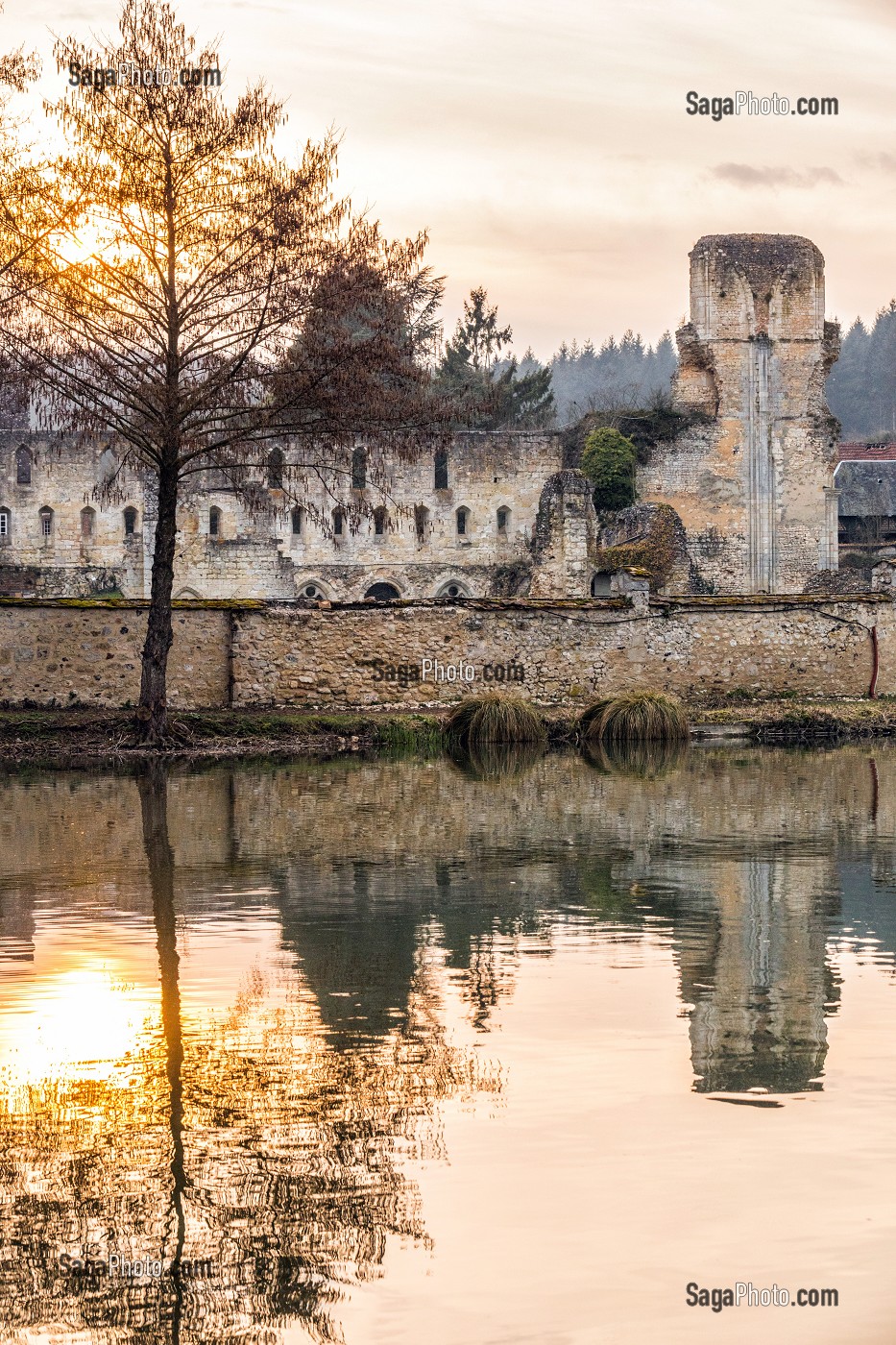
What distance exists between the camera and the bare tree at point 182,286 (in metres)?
22.2

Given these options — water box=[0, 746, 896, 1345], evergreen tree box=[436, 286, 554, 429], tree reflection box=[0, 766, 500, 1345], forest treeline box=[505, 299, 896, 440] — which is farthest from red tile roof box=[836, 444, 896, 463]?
tree reflection box=[0, 766, 500, 1345]

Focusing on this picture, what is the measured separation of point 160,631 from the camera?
75.2 ft

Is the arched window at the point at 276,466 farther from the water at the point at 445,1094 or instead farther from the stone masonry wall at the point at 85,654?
the water at the point at 445,1094

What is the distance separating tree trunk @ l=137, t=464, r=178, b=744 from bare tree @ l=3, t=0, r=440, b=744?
0.02 metres

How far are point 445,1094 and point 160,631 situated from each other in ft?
55.7

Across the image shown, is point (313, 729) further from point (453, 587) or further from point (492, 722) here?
point (453, 587)

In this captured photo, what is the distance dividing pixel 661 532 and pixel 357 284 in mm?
20494

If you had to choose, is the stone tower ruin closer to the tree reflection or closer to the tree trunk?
the tree trunk

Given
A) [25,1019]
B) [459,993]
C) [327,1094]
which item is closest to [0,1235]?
[327,1094]

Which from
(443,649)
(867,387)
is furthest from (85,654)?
(867,387)

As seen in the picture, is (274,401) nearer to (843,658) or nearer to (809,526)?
(843,658)

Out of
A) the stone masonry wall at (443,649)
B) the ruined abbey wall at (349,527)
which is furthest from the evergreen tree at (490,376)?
the stone masonry wall at (443,649)

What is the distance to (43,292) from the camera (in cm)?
2244

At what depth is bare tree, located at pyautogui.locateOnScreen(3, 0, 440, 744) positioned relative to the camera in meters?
22.2
